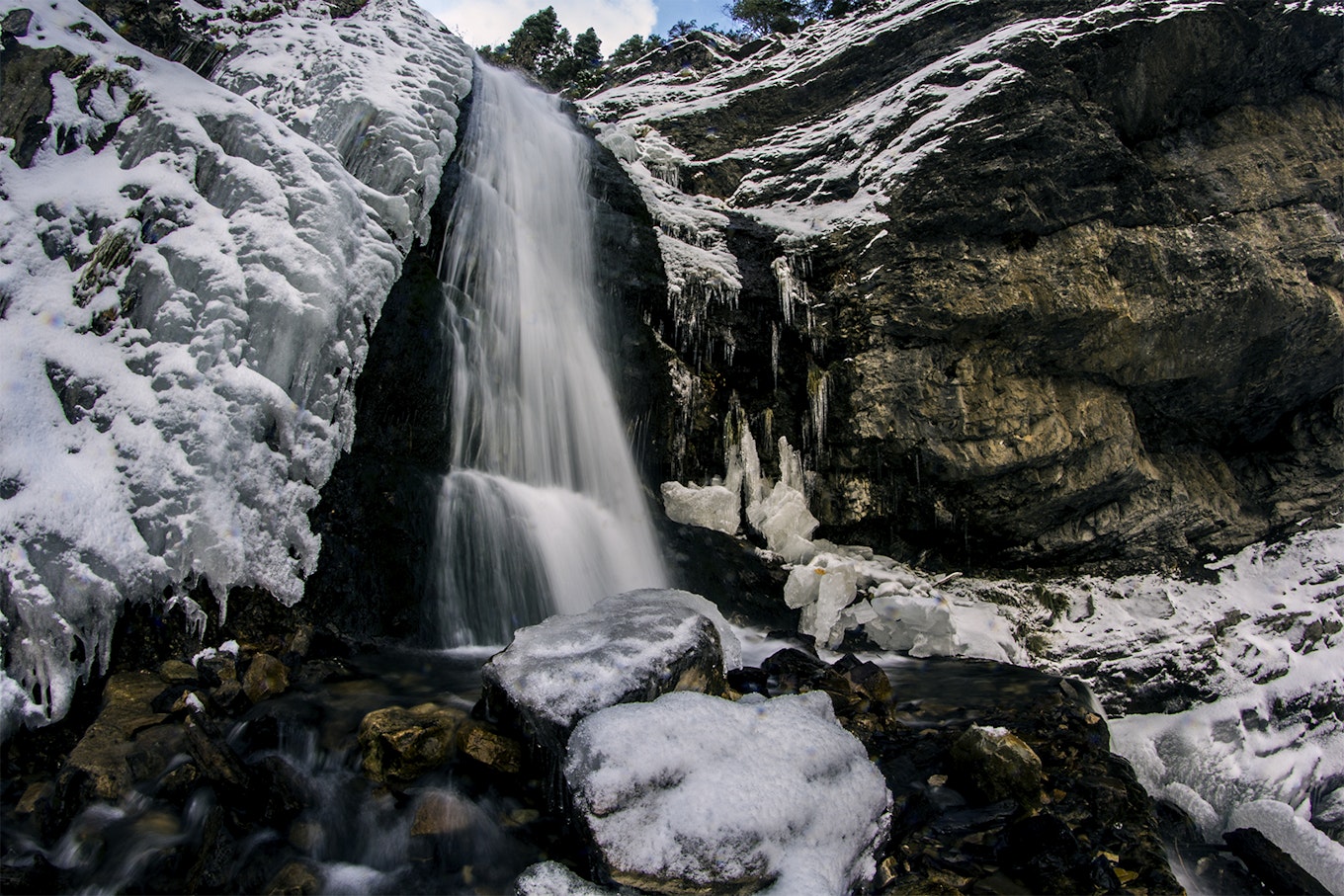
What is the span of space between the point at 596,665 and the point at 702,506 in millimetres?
4491

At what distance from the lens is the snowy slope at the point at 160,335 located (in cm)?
395

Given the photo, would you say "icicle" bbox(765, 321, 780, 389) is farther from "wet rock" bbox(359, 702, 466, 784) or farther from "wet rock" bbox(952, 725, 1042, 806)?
"wet rock" bbox(359, 702, 466, 784)

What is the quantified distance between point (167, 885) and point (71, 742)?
1307mm

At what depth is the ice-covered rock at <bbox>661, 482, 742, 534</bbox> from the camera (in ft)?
26.3

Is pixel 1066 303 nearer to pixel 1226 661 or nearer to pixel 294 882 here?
pixel 1226 661

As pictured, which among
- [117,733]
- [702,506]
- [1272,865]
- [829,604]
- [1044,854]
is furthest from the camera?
[702,506]

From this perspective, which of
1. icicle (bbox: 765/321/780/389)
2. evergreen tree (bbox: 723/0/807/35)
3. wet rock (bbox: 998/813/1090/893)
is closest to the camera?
wet rock (bbox: 998/813/1090/893)

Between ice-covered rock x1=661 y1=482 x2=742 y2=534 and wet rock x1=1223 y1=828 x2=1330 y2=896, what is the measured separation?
498 cm

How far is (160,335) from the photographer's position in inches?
189

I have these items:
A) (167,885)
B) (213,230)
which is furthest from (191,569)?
(213,230)

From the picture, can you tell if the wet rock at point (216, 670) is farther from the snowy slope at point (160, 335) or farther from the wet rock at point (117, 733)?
the snowy slope at point (160, 335)

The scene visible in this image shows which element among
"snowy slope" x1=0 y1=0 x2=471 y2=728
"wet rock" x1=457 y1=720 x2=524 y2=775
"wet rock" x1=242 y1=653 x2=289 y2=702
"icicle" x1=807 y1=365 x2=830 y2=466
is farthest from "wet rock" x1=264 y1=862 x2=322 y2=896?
"icicle" x1=807 y1=365 x2=830 y2=466

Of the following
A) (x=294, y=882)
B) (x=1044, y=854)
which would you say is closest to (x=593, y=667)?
(x=294, y=882)

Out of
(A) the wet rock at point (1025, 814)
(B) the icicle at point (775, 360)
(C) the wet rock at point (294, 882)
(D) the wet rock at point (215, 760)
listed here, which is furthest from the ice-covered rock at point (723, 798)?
(B) the icicle at point (775, 360)
